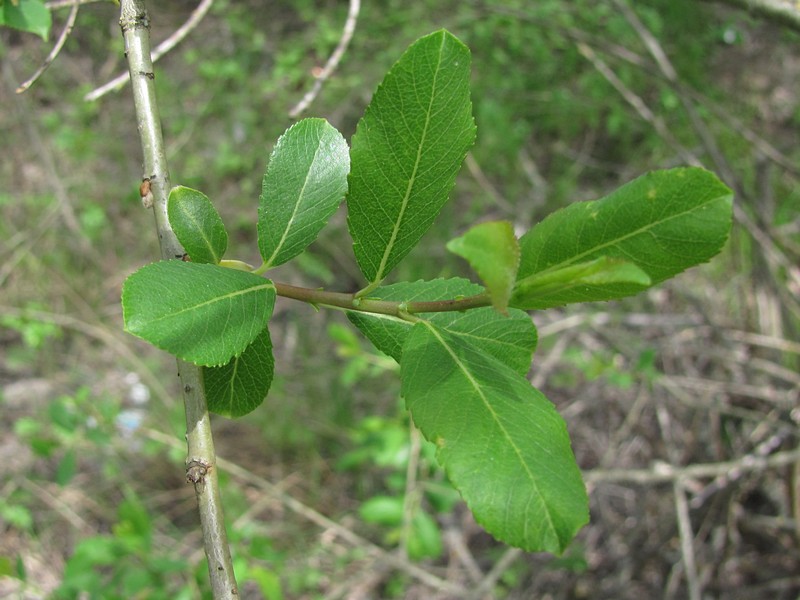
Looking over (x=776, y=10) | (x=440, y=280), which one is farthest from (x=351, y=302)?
(x=776, y=10)

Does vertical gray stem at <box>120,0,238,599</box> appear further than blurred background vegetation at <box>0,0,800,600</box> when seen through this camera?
No

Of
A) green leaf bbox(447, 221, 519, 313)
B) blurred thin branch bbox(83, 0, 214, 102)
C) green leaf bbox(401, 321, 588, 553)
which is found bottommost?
green leaf bbox(401, 321, 588, 553)

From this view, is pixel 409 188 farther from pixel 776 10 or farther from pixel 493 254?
pixel 776 10

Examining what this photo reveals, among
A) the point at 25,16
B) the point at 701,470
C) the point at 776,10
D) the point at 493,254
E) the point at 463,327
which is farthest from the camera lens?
the point at 701,470

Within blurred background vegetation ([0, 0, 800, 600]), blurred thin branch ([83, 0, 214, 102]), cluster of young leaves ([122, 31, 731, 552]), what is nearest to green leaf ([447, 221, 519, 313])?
cluster of young leaves ([122, 31, 731, 552])

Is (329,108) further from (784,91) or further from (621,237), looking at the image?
(621,237)

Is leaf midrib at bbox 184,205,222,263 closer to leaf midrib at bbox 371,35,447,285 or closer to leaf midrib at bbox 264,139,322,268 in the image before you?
leaf midrib at bbox 264,139,322,268
